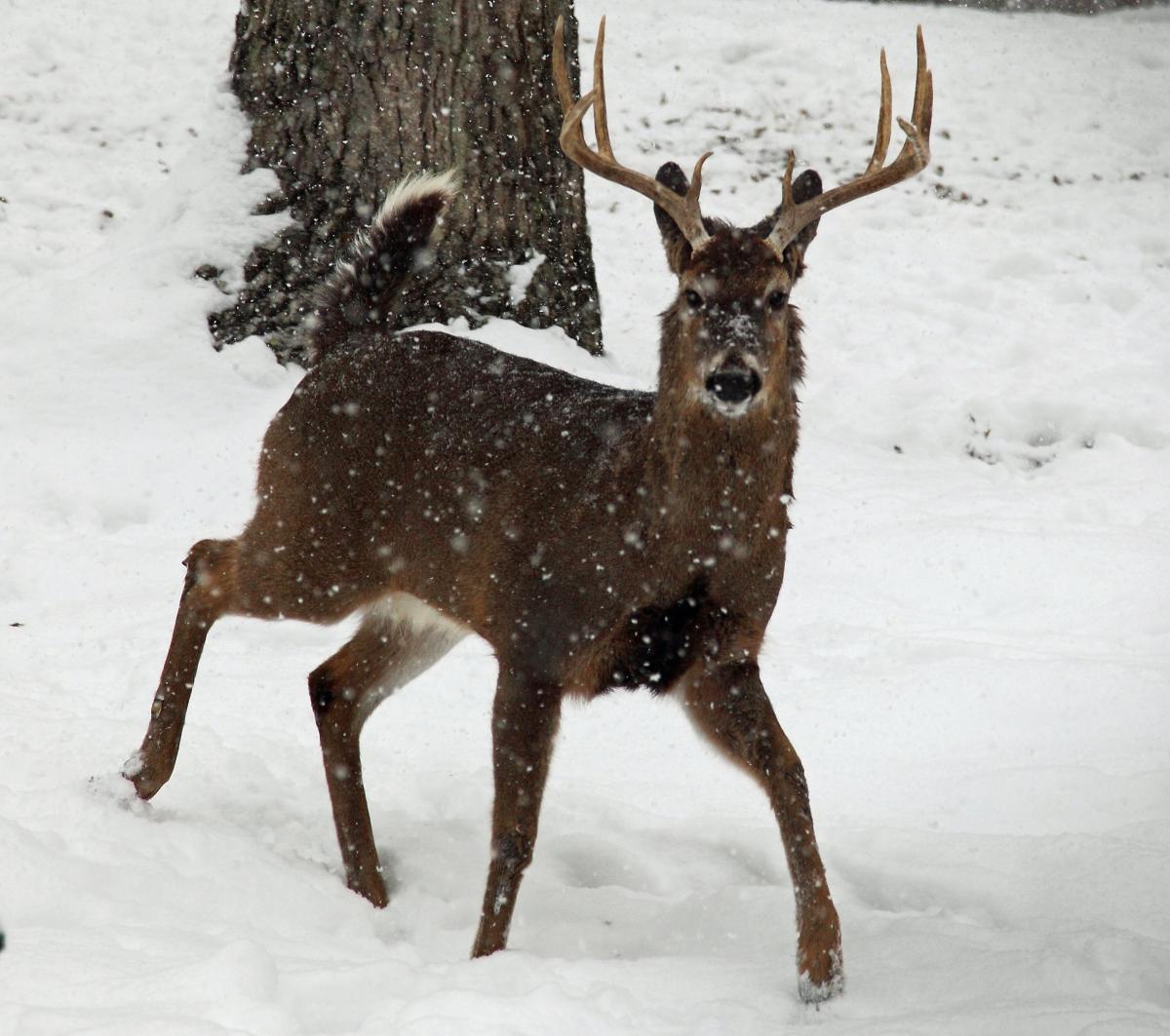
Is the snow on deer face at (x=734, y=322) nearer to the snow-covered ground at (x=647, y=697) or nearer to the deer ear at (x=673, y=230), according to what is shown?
the deer ear at (x=673, y=230)

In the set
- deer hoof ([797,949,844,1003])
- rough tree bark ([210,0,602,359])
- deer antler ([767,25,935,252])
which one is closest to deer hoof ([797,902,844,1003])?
deer hoof ([797,949,844,1003])

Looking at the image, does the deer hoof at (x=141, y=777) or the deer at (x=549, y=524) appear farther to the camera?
the deer hoof at (x=141, y=777)

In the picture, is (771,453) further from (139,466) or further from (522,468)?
(139,466)

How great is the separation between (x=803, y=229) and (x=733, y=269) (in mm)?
364

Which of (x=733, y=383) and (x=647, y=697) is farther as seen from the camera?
(x=647, y=697)

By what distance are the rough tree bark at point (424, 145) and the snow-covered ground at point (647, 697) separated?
0.24 m

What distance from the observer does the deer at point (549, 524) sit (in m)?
3.57

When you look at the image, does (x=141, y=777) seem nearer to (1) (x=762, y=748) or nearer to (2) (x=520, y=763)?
(2) (x=520, y=763)

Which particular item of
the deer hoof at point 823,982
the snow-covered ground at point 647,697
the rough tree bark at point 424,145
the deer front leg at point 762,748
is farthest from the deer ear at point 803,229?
the rough tree bark at point 424,145

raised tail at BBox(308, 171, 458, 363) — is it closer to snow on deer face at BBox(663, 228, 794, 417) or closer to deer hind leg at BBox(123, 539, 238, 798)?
deer hind leg at BBox(123, 539, 238, 798)

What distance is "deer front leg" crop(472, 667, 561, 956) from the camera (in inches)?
140

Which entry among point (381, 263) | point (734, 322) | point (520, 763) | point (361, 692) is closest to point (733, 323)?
point (734, 322)

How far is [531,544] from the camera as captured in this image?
3.78 meters

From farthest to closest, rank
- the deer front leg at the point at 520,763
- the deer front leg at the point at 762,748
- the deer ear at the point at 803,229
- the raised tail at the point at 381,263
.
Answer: the raised tail at the point at 381,263 < the deer ear at the point at 803,229 < the deer front leg at the point at 520,763 < the deer front leg at the point at 762,748
